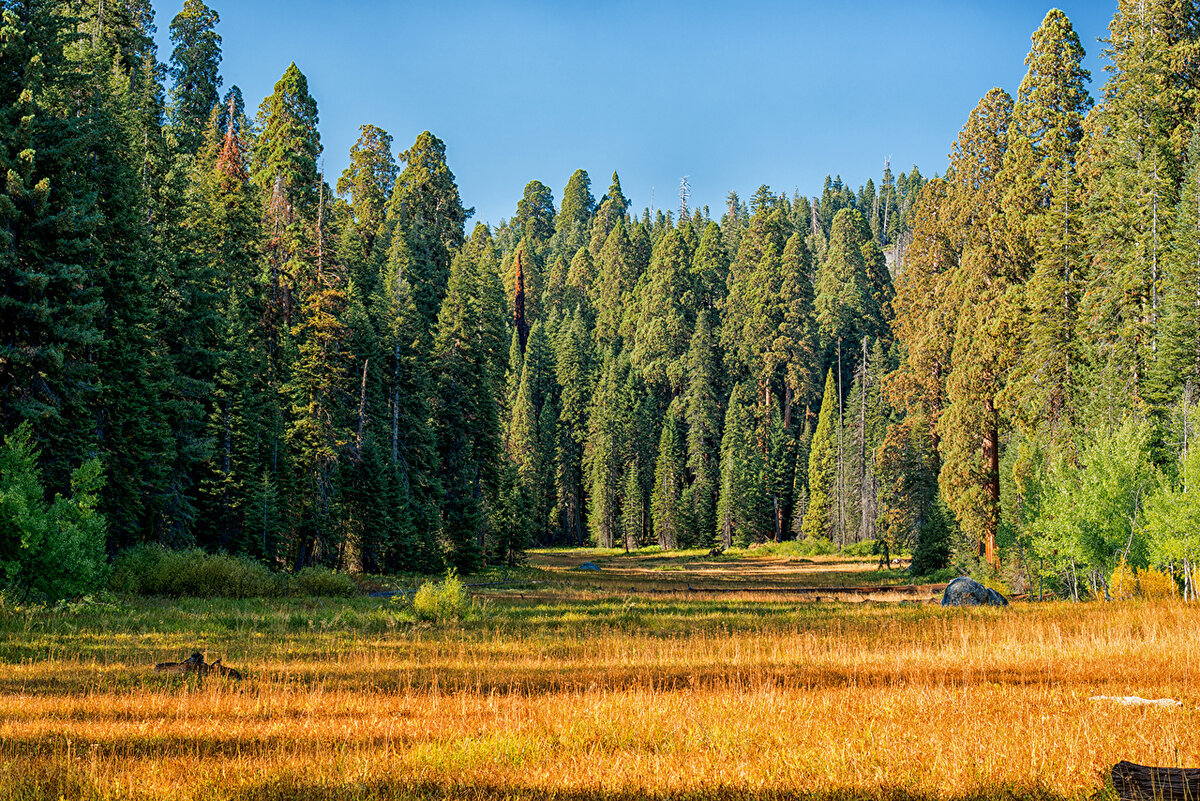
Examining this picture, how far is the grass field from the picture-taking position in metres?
6.32

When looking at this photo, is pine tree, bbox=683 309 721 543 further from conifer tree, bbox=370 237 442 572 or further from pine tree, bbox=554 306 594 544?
Result: conifer tree, bbox=370 237 442 572

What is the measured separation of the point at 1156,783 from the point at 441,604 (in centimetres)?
1568

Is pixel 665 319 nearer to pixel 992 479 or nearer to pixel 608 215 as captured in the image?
pixel 608 215

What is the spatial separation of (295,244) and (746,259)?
205 ft

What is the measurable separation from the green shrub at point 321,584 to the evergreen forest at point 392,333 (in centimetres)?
505

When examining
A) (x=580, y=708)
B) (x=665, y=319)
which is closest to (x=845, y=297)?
(x=665, y=319)

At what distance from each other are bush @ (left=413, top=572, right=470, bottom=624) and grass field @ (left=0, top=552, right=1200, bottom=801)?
49cm

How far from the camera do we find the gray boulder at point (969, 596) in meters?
23.3

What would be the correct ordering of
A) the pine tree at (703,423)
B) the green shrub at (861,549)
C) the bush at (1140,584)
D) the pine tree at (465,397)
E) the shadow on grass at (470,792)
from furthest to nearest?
the pine tree at (703,423), the green shrub at (861,549), the pine tree at (465,397), the bush at (1140,584), the shadow on grass at (470,792)

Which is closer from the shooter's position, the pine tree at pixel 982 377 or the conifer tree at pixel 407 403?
the pine tree at pixel 982 377

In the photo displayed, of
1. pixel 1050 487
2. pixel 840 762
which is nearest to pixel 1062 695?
pixel 840 762

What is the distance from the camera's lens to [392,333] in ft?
142

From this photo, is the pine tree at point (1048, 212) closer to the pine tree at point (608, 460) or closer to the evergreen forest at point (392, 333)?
the evergreen forest at point (392, 333)

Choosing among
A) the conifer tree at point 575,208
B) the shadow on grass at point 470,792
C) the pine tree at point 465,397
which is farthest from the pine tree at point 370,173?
the conifer tree at point 575,208
